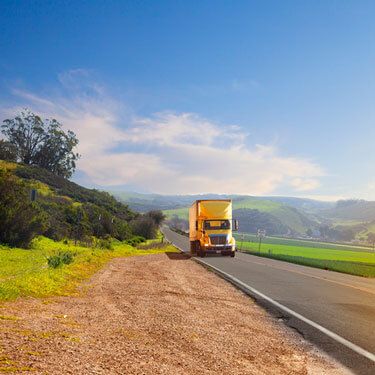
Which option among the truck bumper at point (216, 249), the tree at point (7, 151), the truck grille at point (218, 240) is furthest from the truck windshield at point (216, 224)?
the tree at point (7, 151)

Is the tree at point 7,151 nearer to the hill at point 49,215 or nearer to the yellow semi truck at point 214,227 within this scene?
the hill at point 49,215

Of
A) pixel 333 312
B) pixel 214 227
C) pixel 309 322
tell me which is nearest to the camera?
pixel 309 322

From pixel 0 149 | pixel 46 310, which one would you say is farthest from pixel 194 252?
pixel 0 149

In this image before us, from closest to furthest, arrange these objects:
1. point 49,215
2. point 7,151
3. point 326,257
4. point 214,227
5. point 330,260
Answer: point 214,227 → point 49,215 → point 330,260 → point 7,151 → point 326,257

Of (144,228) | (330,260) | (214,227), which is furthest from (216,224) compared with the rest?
(144,228)

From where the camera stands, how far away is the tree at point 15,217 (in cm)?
2181

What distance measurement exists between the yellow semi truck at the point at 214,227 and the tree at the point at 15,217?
1160cm

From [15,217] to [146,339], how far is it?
1902 cm

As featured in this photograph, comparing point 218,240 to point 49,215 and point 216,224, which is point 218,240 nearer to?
point 216,224

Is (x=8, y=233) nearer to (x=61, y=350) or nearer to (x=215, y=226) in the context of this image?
(x=215, y=226)

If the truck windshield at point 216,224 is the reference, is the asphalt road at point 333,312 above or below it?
below

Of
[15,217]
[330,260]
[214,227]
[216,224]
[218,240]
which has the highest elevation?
[15,217]

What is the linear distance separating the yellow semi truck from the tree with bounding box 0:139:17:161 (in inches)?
2598

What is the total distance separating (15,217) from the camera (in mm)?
22297
